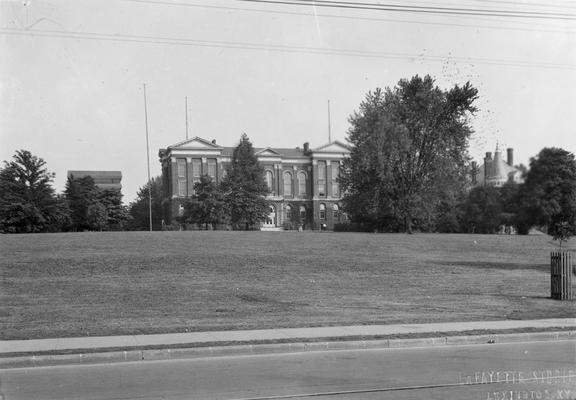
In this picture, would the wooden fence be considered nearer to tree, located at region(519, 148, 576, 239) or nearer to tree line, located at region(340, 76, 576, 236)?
tree, located at region(519, 148, 576, 239)

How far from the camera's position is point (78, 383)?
8586 mm

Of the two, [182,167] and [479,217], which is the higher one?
[182,167]

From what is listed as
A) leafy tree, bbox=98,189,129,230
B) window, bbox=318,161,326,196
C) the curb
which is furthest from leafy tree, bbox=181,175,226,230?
the curb

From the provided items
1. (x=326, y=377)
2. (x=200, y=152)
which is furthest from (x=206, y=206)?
(x=326, y=377)

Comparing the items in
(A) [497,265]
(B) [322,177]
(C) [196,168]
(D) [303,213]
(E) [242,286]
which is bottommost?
(D) [303,213]

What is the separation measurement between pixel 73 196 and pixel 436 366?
7451 cm

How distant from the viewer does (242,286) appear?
65.5ft

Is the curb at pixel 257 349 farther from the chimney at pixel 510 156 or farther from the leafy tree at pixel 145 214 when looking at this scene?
the leafy tree at pixel 145 214

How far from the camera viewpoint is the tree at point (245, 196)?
83.8m

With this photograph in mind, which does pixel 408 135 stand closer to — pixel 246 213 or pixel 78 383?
pixel 246 213

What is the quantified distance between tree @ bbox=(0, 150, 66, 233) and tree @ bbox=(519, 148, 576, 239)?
37319 millimetres

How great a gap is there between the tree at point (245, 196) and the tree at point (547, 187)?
208 feet

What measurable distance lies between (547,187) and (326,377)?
6.74 meters

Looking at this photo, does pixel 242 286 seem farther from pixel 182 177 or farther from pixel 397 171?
pixel 182 177
